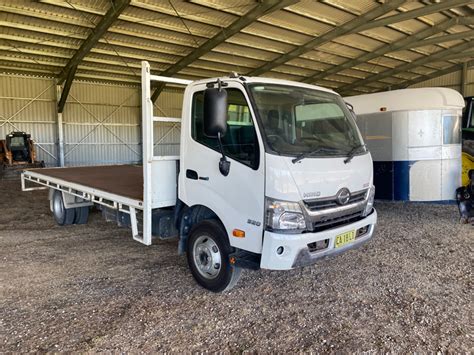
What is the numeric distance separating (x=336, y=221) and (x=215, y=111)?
150 cm

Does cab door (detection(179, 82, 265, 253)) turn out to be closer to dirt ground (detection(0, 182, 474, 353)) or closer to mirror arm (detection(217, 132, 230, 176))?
mirror arm (detection(217, 132, 230, 176))

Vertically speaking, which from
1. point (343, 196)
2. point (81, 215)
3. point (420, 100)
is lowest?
point (81, 215)

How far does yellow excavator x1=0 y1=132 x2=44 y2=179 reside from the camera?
1401 cm

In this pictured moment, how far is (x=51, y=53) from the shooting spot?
13.3 meters

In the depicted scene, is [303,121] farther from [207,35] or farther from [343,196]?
[207,35]

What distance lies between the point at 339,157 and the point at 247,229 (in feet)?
3.75

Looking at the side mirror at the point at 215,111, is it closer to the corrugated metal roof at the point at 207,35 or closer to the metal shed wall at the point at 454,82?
the corrugated metal roof at the point at 207,35

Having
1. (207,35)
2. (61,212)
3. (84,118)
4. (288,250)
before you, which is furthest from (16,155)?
(288,250)

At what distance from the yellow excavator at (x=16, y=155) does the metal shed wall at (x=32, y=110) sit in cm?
112

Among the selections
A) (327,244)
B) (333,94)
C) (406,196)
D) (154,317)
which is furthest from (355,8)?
(154,317)

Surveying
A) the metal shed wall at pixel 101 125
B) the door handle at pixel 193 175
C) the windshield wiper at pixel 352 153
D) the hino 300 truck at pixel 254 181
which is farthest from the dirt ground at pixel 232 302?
the metal shed wall at pixel 101 125

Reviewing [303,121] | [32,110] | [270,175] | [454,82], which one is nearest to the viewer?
[270,175]

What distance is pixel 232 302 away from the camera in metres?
3.52

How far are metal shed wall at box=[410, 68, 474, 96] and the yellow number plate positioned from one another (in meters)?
19.1
